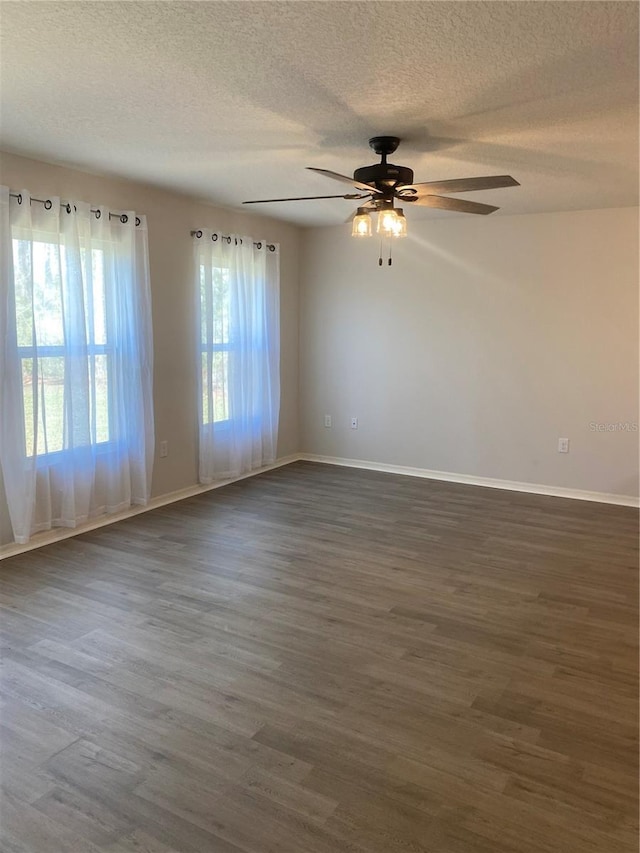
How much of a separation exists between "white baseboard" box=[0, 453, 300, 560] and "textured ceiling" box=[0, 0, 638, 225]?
7.74 feet

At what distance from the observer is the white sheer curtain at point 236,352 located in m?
5.06

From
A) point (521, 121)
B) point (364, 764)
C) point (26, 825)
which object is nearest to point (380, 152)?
point (521, 121)

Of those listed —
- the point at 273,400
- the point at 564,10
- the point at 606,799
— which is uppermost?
the point at 564,10

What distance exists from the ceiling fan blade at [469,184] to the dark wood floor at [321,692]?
2057 mm

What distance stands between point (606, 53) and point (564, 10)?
1.31ft

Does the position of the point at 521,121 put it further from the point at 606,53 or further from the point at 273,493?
the point at 273,493

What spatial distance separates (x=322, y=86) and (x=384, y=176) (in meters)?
0.66

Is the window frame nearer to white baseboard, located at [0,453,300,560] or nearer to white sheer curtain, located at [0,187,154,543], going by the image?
white sheer curtain, located at [0,187,154,543]

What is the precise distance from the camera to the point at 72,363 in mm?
3936

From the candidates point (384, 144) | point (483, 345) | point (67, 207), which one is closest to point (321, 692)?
point (384, 144)

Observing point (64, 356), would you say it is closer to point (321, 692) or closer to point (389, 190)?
point (389, 190)

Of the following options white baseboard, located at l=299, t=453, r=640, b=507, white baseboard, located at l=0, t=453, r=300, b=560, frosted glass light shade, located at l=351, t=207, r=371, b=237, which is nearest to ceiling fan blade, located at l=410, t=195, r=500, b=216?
frosted glass light shade, located at l=351, t=207, r=371, b=237

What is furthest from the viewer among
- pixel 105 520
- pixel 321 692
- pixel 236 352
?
pixel 236 352

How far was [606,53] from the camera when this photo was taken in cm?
216
